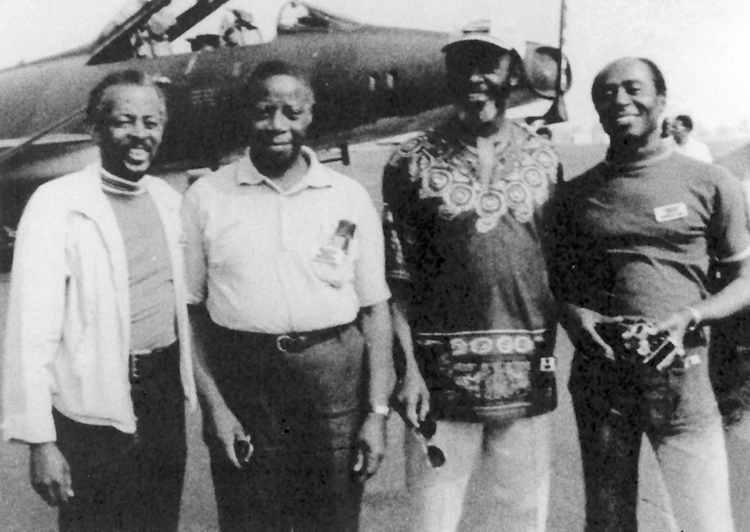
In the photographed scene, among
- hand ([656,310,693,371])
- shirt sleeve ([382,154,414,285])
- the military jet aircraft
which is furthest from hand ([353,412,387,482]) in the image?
the military jet aircraft

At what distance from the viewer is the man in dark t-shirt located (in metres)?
1.56

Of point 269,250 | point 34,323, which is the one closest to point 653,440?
point 269,250

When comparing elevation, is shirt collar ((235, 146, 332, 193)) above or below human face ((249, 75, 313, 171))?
below

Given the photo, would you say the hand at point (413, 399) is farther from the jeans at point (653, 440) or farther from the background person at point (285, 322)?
the jeans at point (653, 440)

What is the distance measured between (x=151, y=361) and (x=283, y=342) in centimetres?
31

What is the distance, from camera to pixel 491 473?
66.6 inches

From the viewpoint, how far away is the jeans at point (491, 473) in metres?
1.67

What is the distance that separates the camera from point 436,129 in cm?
171

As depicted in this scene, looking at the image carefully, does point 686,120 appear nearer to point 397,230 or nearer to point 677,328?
point 677,328

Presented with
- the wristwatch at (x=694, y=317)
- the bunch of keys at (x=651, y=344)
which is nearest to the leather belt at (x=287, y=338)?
the bunch of keys at (x=651, y=344)

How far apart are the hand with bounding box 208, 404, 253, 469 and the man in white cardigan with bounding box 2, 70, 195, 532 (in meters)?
0.15

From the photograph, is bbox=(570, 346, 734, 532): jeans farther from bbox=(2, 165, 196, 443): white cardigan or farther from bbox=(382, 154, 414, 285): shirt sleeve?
bbox=(2, 165, 196, 443): white cardigan

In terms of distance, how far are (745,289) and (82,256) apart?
1.43 meters

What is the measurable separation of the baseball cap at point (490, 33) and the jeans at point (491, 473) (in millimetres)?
864
